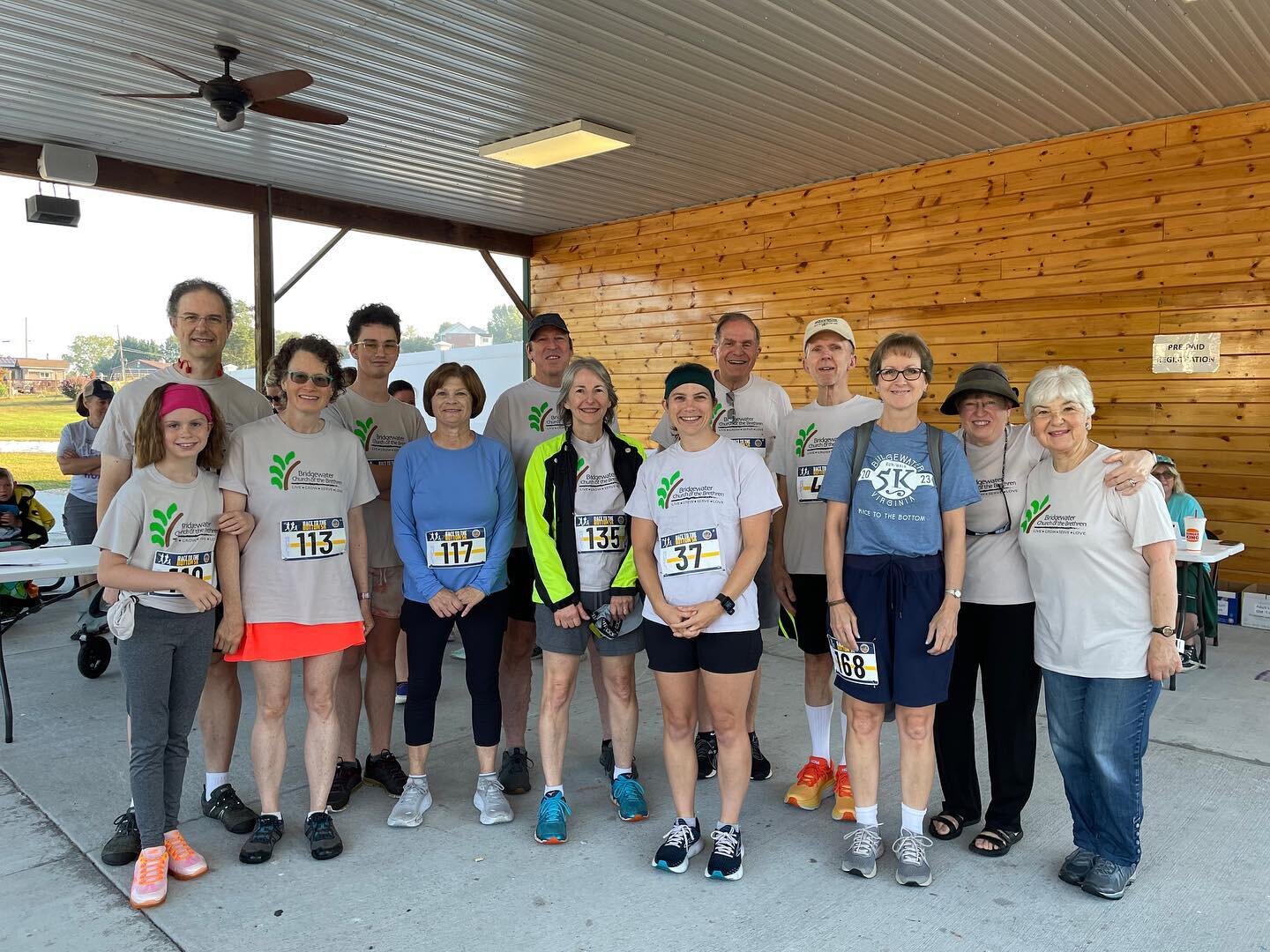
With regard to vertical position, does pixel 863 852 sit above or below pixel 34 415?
below

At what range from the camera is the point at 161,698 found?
96.0 inches

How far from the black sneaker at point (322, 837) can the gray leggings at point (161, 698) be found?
14.7 inches

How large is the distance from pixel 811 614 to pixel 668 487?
0.77 metres

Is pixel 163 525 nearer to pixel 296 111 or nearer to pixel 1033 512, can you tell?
pixel 1033 512

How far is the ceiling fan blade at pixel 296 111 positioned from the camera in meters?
4.67

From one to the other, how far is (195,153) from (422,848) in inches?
235

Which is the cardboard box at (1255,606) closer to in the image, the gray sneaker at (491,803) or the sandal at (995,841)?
the sandal at (995,841)

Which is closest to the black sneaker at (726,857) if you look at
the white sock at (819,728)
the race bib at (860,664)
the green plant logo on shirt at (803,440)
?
the race bib at (860,664)

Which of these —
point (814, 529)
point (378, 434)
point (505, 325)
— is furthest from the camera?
point (505, 325)

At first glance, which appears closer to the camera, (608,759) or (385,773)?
(385,773)

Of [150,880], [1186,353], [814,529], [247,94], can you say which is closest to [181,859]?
[150,880]

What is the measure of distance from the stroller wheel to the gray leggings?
95.7 inches

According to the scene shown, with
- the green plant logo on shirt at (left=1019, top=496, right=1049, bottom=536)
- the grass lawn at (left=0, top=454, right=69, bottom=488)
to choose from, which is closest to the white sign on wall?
the green plant logo on shirt at (left=1019, top=496, right=1049, bottom=536)

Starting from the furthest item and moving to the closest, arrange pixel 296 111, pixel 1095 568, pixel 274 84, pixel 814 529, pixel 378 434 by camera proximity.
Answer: pixel 296 111
pixel 274 84
pixel 378 434
pixel 814 529
pixel 1095 568
